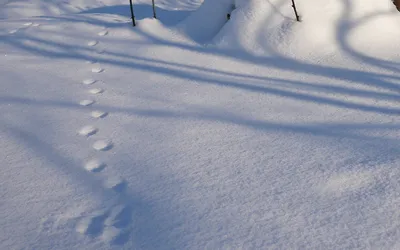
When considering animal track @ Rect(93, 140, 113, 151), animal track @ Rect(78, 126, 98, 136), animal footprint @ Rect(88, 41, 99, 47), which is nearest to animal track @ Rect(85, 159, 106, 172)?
animal track @ Rect(93, 140, 113, 151)

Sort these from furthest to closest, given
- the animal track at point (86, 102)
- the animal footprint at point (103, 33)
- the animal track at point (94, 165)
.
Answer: the animal footprint at point (103, 33) < the animal track at point (86, 102) < the animal track at point (94, 165)

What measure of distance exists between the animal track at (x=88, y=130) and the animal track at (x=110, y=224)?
0.73 m

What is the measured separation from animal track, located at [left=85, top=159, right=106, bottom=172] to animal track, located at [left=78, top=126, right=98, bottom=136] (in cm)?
31

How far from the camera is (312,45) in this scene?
9.53 feet

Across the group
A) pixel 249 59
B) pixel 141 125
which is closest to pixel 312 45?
pixel 249 59

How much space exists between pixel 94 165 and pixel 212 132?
59cm

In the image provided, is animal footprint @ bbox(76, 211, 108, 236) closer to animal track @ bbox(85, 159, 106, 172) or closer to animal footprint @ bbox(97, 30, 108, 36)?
animal track @ bbox(85, 159, 106, 172)

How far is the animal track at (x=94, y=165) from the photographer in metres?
1.88

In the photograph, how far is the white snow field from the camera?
1437 mm

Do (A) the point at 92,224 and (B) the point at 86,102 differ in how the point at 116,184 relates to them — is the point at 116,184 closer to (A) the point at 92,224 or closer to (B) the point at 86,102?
(A) the point at 92,224

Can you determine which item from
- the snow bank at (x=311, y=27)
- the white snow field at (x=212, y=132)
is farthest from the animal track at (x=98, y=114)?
the snow bank at (x=311, y=27)

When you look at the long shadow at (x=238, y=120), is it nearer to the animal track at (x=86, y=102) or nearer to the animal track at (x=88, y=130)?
the animal track at (x=86, y=102)

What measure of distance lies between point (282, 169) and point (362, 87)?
97 centimetres

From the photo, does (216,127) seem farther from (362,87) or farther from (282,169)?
(362,87)
